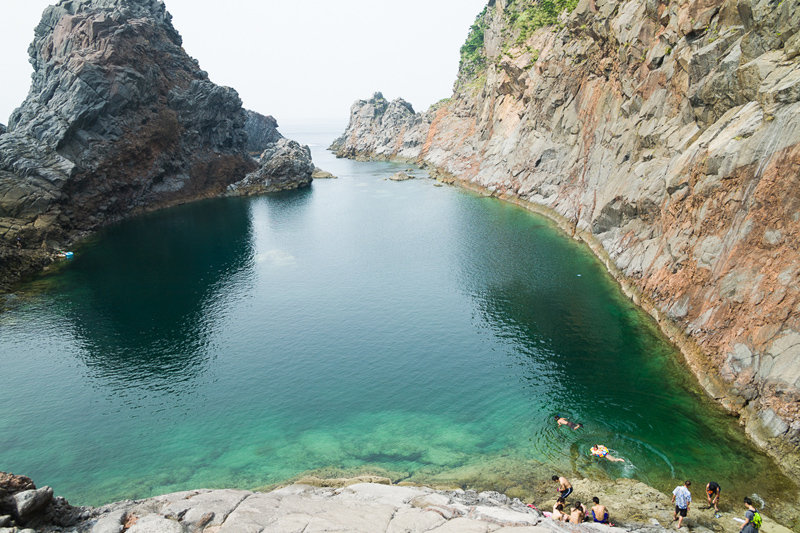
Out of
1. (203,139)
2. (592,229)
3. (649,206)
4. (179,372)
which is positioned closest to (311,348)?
(179,372)

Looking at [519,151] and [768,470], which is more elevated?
[519,151]

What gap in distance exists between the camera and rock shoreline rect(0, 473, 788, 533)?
22.5m

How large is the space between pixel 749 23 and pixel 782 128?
50.1 ft

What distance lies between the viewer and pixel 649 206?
192 feet

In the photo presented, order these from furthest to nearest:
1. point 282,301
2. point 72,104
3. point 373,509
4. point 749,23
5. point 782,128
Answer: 1. point 72,104
2. point 282,301
3. point 749,23
4. point 782,128
5. point 373,509

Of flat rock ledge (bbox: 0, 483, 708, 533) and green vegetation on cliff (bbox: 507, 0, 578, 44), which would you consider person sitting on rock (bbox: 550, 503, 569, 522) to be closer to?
flat rock ledge (bbox: 0, 483, 708, 533)

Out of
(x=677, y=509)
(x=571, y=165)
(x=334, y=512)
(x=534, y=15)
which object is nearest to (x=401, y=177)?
(x=534, y=15)

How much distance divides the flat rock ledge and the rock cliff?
2633 inches

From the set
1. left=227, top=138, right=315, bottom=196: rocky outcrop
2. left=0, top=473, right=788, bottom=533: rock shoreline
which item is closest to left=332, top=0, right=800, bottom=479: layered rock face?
left=0, top=473, right=788, bottom=533: rock shoreline

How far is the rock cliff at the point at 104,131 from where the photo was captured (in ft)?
296

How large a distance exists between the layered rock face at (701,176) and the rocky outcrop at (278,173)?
88.2 meters

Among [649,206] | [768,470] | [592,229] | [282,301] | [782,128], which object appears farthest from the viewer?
[592,229]

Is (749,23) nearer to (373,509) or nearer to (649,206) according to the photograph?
(649,206)

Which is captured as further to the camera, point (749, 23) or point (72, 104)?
point (72, 104)
